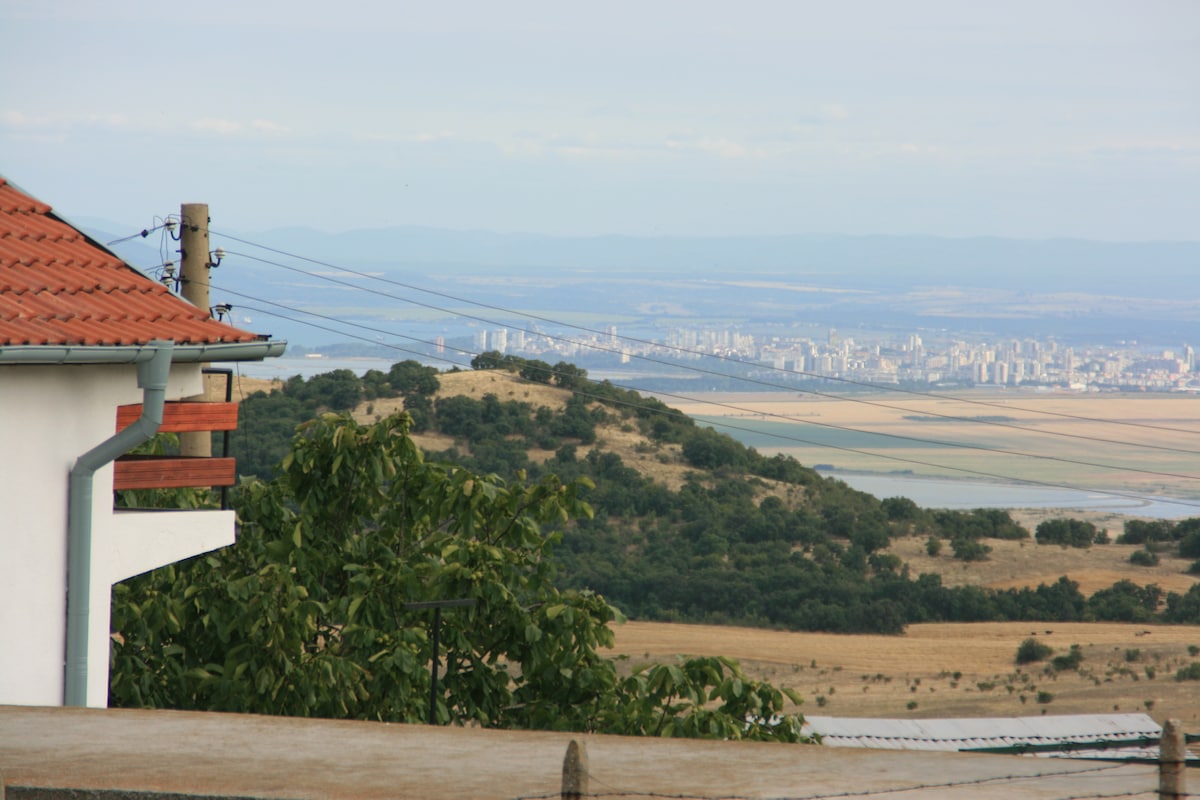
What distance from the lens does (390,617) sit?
9.56m

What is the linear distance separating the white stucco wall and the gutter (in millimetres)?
280

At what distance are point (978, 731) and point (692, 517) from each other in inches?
1008

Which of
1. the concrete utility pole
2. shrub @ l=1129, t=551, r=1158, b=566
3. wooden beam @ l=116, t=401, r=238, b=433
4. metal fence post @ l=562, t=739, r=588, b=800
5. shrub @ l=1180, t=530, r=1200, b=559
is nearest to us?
metal fence post @ l=562, t=739, r=588, b=800

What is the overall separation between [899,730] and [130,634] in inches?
286

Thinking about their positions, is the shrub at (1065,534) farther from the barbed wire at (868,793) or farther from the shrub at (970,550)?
the barbed wire at (868,793)

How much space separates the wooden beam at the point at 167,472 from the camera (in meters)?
8.39

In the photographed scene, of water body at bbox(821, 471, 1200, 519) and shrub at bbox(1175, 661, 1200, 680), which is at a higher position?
water body at bbox(821, 471, 1200, 519)

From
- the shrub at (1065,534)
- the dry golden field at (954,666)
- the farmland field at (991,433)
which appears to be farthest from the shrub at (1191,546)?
the farmland field at (991,433)

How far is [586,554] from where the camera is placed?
36062mm

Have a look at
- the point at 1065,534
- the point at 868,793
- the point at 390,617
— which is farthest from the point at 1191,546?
the point at 868,793

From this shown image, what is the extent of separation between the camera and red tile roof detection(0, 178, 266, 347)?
6.83 m

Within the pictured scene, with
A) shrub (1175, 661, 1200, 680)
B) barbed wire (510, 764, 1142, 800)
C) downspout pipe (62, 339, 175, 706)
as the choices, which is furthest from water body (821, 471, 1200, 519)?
barbed wire (510, 764, 1142, 800)

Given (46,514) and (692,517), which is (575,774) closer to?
(46,514)

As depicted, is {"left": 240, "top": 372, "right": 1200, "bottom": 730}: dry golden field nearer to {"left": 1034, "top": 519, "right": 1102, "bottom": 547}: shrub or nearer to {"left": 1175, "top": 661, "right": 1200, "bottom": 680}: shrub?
{"left": 1175, "top": 661, "right": 1200, "bottom": 680}: shrub
